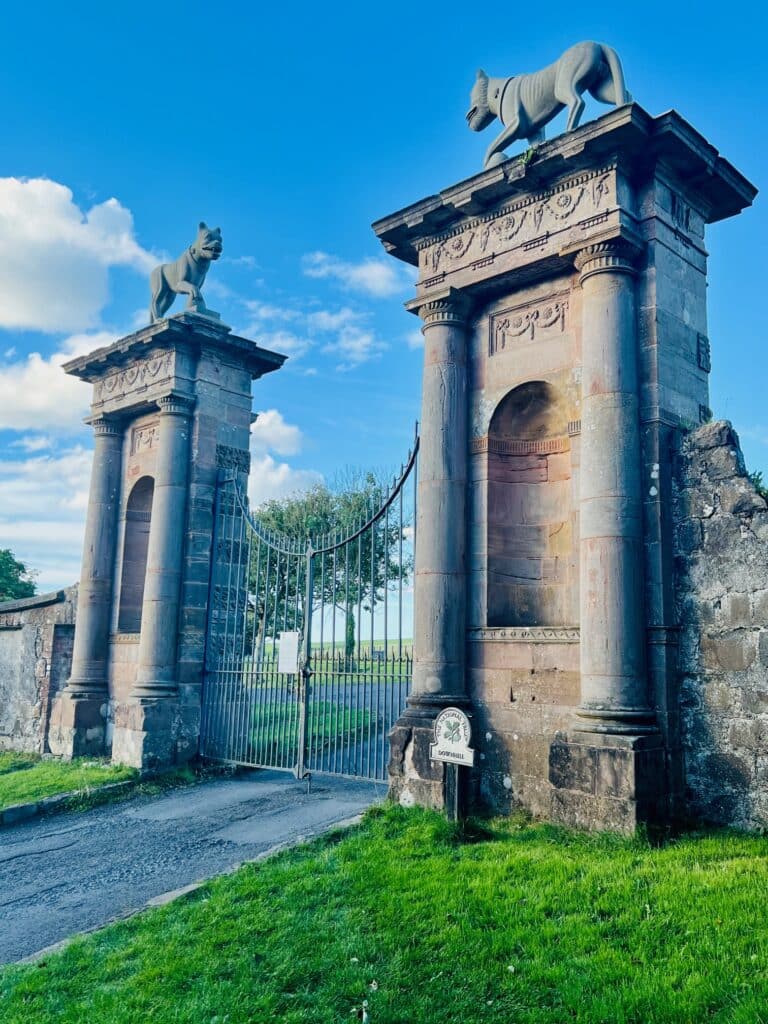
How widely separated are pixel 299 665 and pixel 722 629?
Answer: 15.2 feet

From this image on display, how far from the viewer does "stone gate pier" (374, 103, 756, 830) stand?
19.7 ft

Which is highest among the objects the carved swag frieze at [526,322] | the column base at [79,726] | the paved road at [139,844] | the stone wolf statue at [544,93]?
the stone wolf statue at [544,93]

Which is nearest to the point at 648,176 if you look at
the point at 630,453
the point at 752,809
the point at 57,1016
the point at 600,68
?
the point at 600,68

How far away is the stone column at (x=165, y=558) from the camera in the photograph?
9.92 metres

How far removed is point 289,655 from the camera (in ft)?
29.7

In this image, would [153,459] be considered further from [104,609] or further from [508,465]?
[508,465]

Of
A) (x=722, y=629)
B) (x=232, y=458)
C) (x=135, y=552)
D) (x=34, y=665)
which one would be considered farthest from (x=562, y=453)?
(x=34, y=665)

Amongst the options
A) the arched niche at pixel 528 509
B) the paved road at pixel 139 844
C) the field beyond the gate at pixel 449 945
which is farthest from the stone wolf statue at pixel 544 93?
the paved road at pixel 139 844

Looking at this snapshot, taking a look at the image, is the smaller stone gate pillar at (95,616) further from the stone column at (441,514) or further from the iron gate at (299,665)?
the stone column at (441,514)

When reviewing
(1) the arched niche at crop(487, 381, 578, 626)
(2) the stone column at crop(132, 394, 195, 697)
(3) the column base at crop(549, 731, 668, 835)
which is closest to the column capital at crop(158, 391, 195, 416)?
(2) the stone column at crop(132, 394, 195, 697)

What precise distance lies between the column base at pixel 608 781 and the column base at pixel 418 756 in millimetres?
1137

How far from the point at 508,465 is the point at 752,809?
3491 millimetres

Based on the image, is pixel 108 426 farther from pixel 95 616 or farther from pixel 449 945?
pixel 449 945

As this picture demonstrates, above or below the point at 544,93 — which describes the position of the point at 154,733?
below
